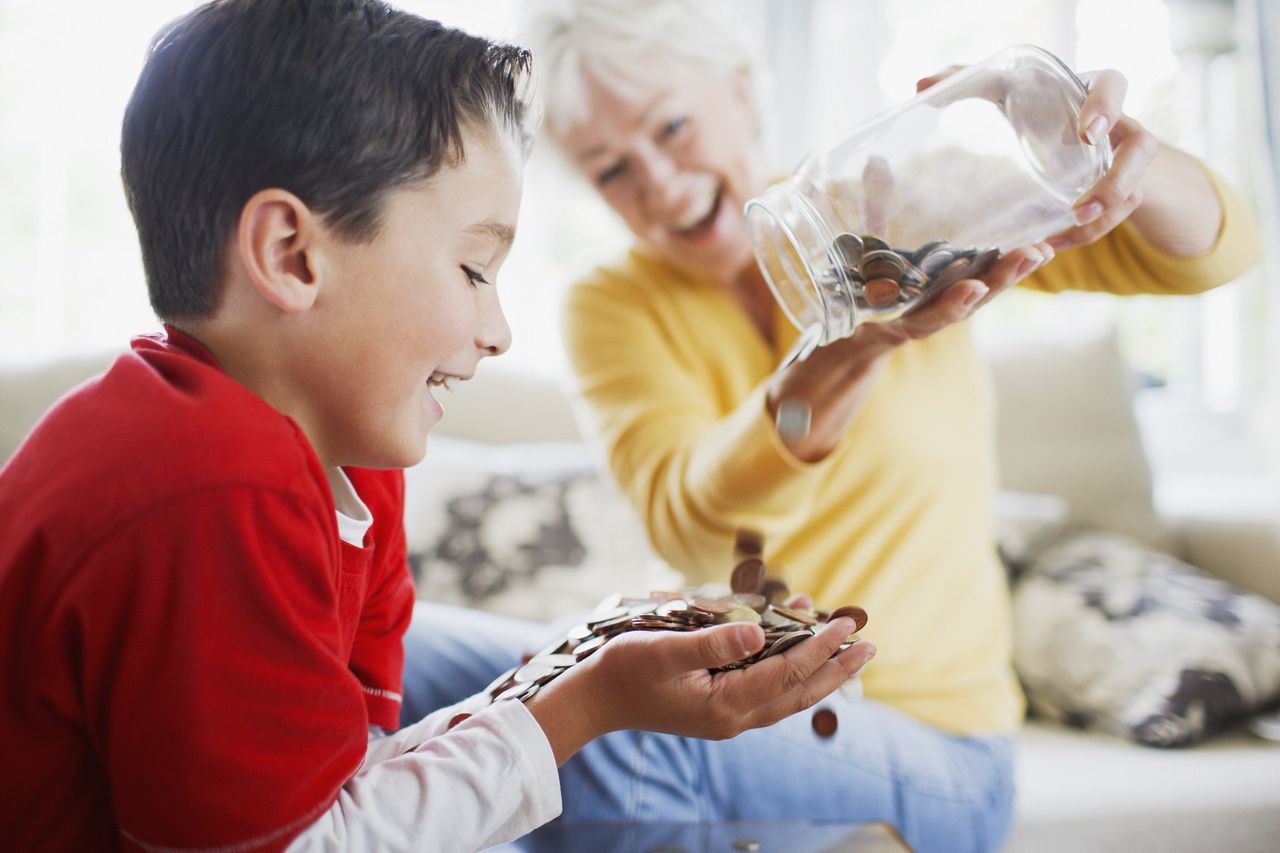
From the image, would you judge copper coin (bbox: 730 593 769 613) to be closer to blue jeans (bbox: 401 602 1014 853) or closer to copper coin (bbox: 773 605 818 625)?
copper coin (bbox: 773 605 818 625)

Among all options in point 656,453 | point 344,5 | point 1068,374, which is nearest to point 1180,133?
point 1068,374

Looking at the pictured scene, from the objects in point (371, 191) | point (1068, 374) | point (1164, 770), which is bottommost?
point (1164, 770)

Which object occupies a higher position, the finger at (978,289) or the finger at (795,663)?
the finger at (978,289)

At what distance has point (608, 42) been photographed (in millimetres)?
1259

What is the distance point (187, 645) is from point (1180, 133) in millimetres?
3365

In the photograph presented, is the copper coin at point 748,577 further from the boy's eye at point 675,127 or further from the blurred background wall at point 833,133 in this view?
the blurred background wall at point 833,133

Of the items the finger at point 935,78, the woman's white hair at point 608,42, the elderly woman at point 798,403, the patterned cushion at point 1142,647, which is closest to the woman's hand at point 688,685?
the elderly woman at point 798,403

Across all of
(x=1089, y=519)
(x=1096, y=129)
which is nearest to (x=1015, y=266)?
(x=1096, y=129)

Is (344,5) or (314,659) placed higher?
(344,5)

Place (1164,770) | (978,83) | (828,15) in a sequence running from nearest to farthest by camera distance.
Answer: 1. (978,83)
2. (1164,770)
3. (828,15)

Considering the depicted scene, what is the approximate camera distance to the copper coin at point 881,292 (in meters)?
0.83

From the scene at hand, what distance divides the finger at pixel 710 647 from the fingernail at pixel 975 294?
0.33 meters

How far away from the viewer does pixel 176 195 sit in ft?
2.13

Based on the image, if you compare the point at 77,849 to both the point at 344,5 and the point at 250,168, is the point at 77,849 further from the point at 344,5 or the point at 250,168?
the point at 344,5
